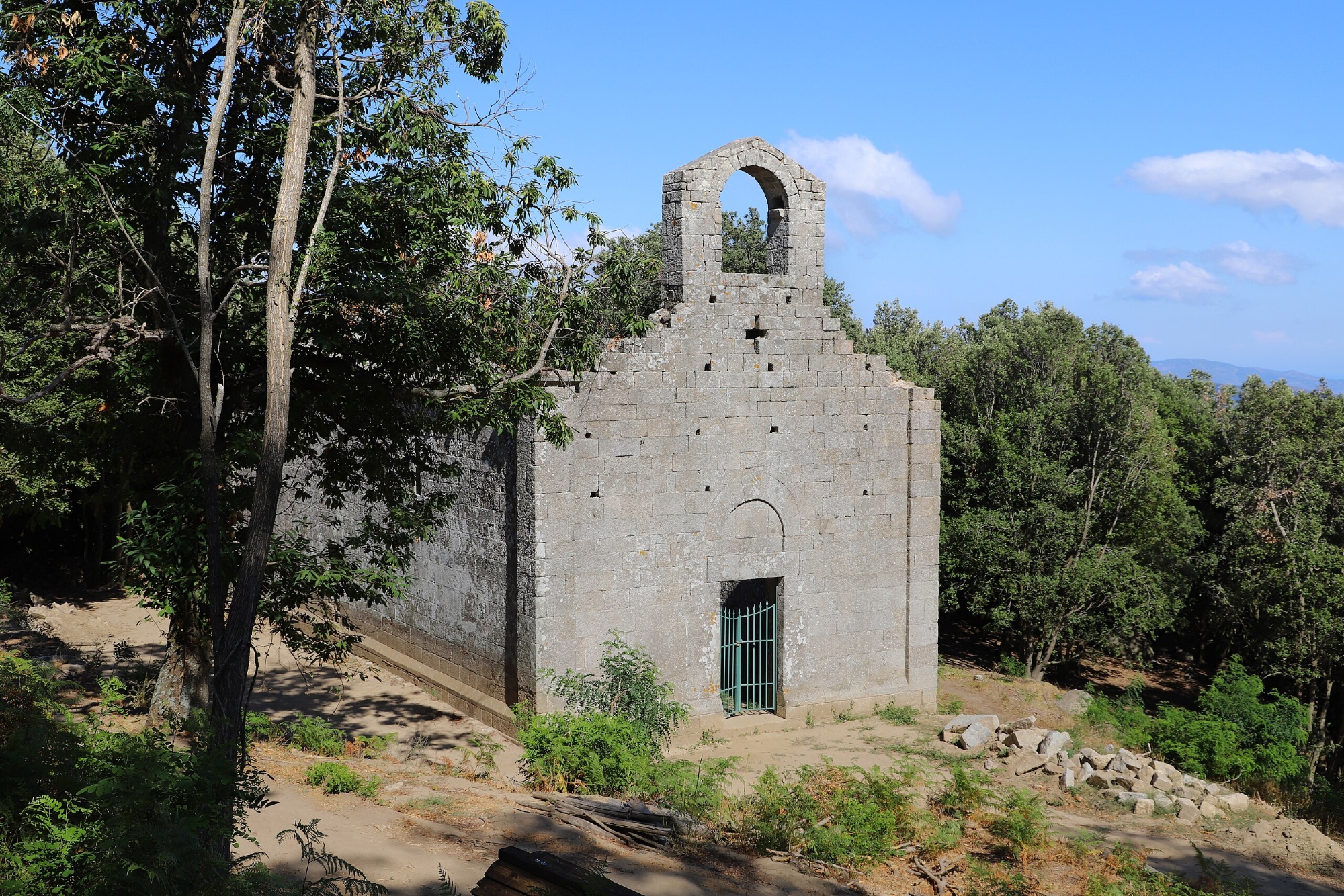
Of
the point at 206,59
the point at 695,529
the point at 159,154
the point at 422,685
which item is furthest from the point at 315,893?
the point at 422,685

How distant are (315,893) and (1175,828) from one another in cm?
934

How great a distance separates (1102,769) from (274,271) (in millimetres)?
10852

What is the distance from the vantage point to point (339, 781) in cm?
931

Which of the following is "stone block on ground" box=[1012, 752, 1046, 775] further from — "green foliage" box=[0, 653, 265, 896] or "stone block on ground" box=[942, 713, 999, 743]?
"green foliage" box=[0, 653, 265, 896]

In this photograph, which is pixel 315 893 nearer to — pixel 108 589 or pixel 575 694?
pixel 575 694

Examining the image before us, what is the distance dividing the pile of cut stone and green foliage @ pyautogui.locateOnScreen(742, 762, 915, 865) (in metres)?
2.29

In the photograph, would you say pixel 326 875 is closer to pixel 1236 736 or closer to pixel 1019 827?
pixel 1019 827

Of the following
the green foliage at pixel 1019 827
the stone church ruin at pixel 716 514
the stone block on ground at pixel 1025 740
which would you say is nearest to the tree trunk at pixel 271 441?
the stone church ruin at pixel 716 514

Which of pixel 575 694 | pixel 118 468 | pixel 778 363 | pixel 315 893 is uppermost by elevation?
pixel 778 363

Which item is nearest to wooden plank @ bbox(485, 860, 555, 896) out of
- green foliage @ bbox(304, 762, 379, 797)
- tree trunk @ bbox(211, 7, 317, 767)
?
tree trunk @ bbox(211, 7, 317, 767)

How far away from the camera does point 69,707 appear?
435 inches

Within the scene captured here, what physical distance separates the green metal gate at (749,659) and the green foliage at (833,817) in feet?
7.90

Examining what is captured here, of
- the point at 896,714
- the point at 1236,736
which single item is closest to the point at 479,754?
the point at 896,714

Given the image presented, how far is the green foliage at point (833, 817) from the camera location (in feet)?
30.5
